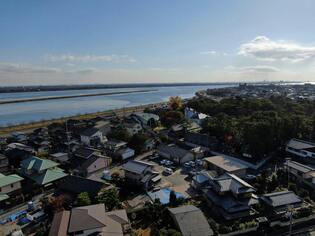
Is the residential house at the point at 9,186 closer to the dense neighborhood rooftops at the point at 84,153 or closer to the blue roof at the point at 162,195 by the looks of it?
the dense neighborhood rooftops at the point at 84,153

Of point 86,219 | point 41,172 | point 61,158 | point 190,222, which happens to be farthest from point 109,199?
point 61,158

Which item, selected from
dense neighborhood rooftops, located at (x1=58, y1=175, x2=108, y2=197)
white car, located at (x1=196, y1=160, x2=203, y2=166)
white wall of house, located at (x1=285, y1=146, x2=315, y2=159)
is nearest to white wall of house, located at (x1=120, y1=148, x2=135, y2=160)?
white car, located at (x1=196, y1=160, x2=203, y2=166)

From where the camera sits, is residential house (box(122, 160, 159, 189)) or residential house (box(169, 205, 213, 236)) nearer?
residential house (box(169, 205, 213, 236))

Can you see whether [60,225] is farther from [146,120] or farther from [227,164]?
[146,120]

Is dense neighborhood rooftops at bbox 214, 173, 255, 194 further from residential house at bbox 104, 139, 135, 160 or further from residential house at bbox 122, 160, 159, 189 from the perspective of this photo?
residential house at bbox 104, 139, 135, 160

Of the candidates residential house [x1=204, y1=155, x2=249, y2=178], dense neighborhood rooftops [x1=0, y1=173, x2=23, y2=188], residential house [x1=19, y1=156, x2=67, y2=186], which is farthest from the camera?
residential house [x1=204, y1=155, x2=249, y2=178]
